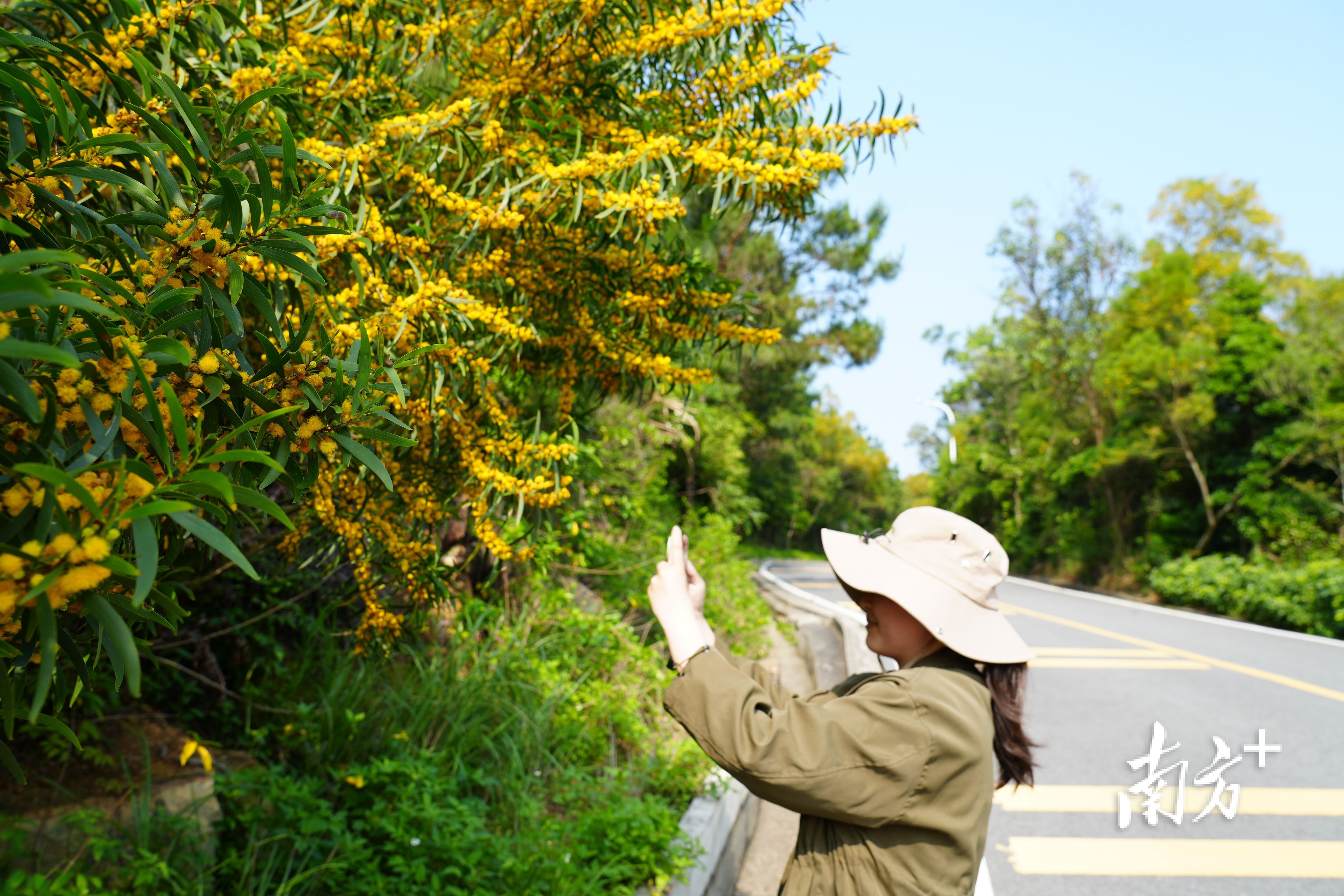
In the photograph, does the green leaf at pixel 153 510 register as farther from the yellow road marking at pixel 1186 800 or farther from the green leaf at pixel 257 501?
the yellow road marking at pixel 1186 800

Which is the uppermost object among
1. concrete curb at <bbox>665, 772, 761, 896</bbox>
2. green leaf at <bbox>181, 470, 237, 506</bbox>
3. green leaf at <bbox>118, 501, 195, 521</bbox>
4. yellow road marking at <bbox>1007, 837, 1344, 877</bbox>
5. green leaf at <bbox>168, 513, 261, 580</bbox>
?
green leaf at <bbox>181, 470, 237, 506</bbox>

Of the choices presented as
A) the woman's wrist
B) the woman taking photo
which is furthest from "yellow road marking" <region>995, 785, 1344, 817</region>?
the woman's wrist

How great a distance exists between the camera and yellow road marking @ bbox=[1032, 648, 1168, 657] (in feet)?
30.2

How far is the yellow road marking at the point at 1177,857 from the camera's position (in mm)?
4031

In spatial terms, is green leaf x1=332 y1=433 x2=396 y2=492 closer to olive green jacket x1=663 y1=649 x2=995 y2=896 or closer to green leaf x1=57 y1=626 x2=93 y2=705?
green leaf x1=57 y1=626 x2=93 y2=705

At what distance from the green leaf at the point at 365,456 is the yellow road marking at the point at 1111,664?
28.7ft

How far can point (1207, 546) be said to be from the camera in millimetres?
17672

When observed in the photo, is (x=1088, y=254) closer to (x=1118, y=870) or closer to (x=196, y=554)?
(x=1118, y=870)

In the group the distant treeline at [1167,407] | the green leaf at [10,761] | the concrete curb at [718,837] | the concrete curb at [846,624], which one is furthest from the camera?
the distant treeline at [1167,407]

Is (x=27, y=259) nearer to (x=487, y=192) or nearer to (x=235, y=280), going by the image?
(x=235, y=280)

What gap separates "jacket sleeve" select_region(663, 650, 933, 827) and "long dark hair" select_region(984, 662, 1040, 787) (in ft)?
1.28

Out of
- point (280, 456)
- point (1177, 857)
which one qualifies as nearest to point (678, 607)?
point (280, 456)

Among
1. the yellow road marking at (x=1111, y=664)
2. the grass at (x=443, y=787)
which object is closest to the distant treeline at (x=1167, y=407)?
the yellow road marking at (x=1111, y=664)

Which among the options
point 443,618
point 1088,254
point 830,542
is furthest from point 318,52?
point 1088,254
